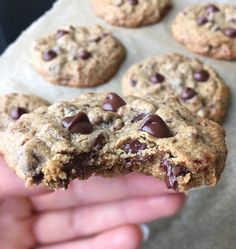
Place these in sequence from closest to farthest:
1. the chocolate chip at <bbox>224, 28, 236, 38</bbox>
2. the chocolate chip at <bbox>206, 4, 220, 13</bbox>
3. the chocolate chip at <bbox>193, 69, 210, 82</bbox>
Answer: the chocolate chip at <bbox>193, 69, 210, 82</bbox>
the chocolate chip at <bbox>224, 28, 236, 38</bbox>
the chocolate chip at <bbox>206, 4, 220, 13</bbox>

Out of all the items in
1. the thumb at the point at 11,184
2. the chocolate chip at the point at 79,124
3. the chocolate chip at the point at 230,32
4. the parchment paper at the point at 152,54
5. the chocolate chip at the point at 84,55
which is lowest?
the parchment paper at the point at 152,54

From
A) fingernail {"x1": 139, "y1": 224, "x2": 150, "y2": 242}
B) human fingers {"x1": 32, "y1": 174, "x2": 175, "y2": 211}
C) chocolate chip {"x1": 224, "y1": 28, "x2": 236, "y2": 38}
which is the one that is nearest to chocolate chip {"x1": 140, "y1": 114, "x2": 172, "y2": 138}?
human fingers {"x1": 32, "y1": 174, "x2": 175, "y2": 211}

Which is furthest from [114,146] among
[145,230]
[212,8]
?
[212,8]

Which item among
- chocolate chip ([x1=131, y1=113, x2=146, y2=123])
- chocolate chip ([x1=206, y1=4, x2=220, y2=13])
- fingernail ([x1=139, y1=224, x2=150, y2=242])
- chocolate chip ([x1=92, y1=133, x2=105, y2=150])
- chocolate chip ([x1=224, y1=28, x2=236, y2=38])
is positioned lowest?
fingernail ([x1=139, y1=224, x2=150, y2=242])

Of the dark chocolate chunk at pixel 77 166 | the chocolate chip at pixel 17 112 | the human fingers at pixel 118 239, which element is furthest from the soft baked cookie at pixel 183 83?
the dark chocolate chunk at pixel 77 166

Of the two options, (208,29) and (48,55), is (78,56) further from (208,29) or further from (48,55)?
(208,29)

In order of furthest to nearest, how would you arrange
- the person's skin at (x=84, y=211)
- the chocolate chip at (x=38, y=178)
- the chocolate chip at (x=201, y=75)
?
the chocolate chip at (x=201, y=75) < the person's skin at (x=84, y=211) < the chocolate chip at (x=38, y=178)

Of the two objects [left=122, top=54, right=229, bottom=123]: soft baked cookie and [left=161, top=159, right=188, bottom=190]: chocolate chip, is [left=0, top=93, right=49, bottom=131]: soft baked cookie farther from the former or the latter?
[left=161, top=159, right=188, bottom=190]: chocolate chip

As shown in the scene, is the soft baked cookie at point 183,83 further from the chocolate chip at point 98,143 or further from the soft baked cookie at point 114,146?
the chocolate chip at point 98,143
